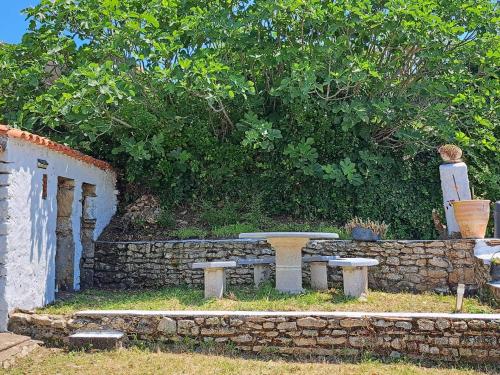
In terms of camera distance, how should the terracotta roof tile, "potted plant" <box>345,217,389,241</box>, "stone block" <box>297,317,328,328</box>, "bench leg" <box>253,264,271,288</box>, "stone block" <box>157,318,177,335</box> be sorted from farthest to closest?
"potted plant" <box>345,217,389,241</box> → "bench leg" <box>253,264,271,288</box> → the terracotta roof tile → "stone block" <box>157,318,177,335</box> → "stone block" <box>297,317,328,328</box>

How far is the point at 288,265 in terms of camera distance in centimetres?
812

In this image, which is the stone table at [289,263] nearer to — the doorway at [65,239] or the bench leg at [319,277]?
the bench leg at [319,277]

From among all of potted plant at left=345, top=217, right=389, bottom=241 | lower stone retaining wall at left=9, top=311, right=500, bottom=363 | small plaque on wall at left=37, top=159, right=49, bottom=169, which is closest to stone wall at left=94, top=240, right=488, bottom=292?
potted plant at left=345, top=217, right=389, bottom=241

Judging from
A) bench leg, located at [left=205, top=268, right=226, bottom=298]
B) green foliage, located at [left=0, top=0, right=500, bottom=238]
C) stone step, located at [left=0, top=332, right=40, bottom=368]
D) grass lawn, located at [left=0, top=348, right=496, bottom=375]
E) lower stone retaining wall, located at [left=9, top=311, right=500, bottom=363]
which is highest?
green foliage, located at [left=0, top=0, right=500, bottom=238]

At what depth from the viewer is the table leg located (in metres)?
8.06

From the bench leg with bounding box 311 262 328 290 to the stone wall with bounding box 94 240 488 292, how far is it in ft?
1.97

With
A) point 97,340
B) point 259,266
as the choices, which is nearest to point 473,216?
point 259,266

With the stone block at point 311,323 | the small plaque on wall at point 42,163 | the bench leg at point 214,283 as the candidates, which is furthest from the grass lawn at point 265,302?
the small plaque on wall at point 42,163

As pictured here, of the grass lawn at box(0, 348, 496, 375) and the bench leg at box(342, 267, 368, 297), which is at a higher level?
the bench leg at box(342, 267, 368, 297)

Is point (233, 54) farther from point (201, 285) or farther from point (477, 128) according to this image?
point (477, 128)

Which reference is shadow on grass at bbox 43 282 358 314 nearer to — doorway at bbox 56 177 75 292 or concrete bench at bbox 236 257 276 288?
concrete bench at bbox 236 257 276 288

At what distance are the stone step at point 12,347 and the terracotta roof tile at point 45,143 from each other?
2655 millimetres

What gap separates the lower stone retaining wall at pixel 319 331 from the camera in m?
5.83

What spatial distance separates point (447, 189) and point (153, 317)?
597 cm
